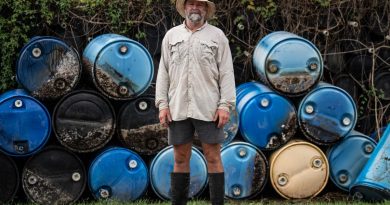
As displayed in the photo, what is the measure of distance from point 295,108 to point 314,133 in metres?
0.30

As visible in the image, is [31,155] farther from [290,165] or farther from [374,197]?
[374,197]

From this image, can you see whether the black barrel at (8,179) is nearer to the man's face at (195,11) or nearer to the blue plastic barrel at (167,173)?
the blue plastic barrel at (167,173)

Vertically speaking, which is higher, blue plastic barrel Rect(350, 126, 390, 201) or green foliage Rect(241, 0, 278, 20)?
green foliage Rect(241, 0, 278, 20)

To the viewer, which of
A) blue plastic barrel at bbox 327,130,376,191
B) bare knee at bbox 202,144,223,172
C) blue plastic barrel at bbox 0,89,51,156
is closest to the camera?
bare knee at bbox 202,144,223,172

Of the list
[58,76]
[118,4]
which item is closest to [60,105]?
[58,76]

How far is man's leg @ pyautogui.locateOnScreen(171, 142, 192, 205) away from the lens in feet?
16.2

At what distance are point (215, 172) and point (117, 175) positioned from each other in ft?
5.41

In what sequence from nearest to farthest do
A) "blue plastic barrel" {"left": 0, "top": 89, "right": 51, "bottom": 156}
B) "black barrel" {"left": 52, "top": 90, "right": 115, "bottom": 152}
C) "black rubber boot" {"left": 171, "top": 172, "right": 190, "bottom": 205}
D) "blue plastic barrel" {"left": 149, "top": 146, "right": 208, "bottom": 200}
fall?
"black rubber boot" {"left": 171, "top": 172, "right": 190, "bottom": 205}
"blue plastic barrel" {"left": 0, "top": 89, "right": 51, "bottom": 156}
"black barrel" {"left": 52, "top": 90, "right": 115, "bottom": 152}
"blue plastic barrel" {"left": 149, "top": 146, "right": 208, "bottom": 200}

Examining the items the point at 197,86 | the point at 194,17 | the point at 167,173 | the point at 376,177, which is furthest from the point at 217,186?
the point at 376,177

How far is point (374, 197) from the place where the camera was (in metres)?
6.22

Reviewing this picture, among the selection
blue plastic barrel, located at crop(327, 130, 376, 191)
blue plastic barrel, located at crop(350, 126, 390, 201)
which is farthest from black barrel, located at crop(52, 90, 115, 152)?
blue plastic barrel, located at crop(350, 126, 390, 201)

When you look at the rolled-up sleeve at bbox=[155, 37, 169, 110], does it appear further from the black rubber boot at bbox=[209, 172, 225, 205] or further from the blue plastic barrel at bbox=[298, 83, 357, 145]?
the blue plastic barrel at bbox=[298, 83, 357, 145]

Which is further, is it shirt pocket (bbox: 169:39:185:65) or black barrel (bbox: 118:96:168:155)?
black barrel (bbox: 118:96:168:155)

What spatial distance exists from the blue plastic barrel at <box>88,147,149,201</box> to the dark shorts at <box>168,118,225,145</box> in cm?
150
